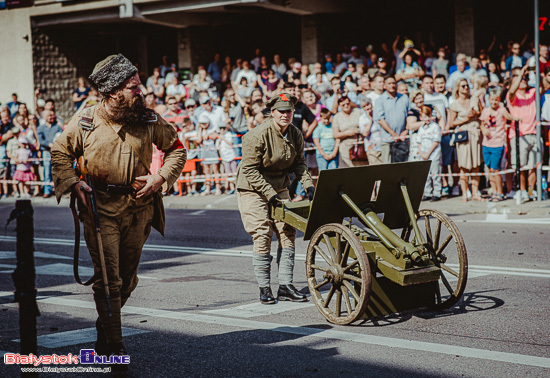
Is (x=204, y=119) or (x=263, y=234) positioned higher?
(x=204, y=119)

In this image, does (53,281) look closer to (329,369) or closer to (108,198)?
(108,198)

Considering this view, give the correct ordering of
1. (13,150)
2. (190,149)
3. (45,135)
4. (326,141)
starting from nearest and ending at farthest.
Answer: (326,141) < (190,149) < (45,135) < (13,150)

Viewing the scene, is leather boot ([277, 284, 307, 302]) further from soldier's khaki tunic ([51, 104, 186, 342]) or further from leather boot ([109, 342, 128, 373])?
leather boot ([109, 342, 128, 373])

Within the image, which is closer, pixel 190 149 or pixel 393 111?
pixel 393 111

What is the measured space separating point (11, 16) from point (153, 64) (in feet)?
17.5

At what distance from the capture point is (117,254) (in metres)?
5.65

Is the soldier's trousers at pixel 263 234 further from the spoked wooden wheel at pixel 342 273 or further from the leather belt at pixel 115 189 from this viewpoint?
the leather belt at pixel 115 189

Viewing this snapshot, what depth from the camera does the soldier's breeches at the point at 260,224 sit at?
789 cm

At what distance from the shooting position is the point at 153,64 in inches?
1238

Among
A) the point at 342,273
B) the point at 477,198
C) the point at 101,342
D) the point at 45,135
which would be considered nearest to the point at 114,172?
the point at 101,342

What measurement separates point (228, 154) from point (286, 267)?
34.3 feet

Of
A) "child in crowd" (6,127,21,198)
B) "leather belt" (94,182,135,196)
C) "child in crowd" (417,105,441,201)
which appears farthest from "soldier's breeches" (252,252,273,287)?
"child in crowd" (6,127,21,198)

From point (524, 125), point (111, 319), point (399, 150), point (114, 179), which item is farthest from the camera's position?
point (399, 150)

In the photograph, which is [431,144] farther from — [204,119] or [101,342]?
[101,342]
